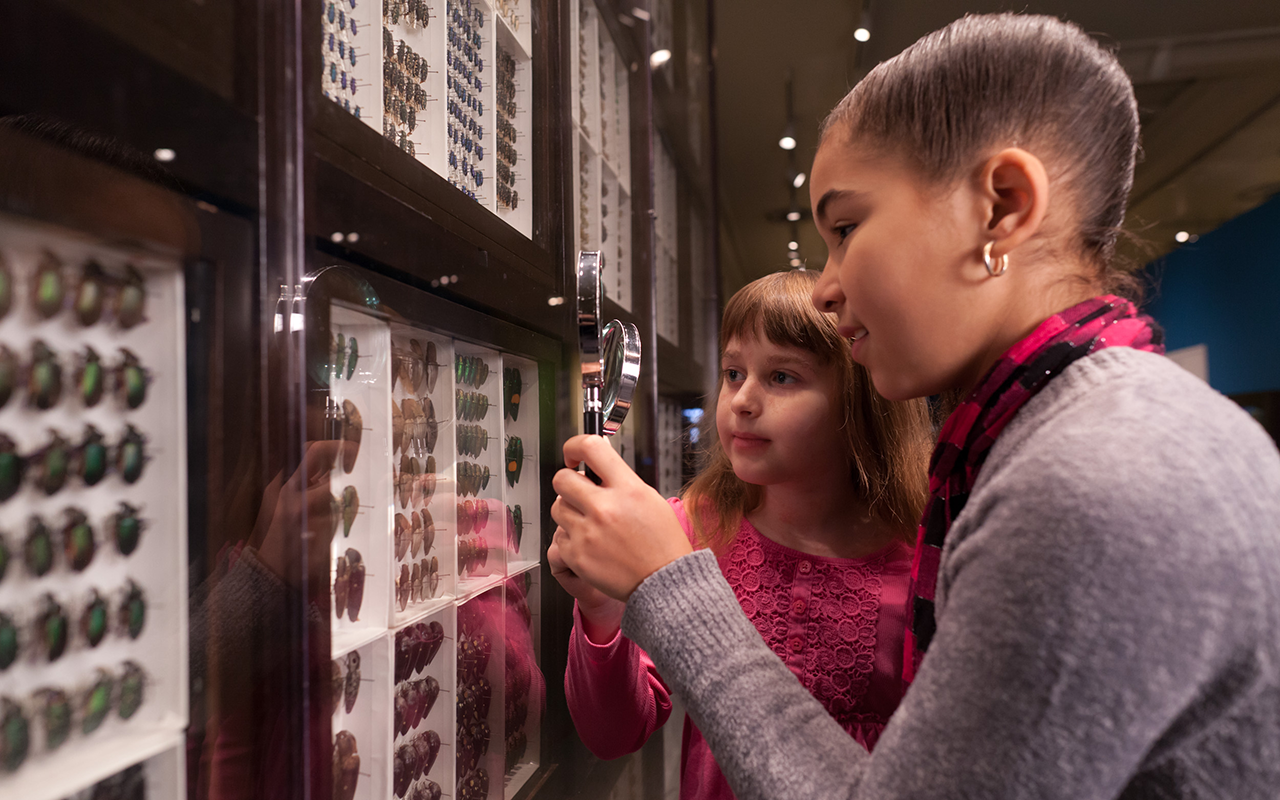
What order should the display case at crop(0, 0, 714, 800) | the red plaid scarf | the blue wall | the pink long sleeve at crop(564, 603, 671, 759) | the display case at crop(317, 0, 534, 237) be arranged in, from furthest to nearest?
the blue wall
the pink long sleeve at crop(564, 603, 671, 759)
the display case at crop(317, 0, 534, 237)
the red plaid scarf
the display case at crop(0, 0, 714, 800)

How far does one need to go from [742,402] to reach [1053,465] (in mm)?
567

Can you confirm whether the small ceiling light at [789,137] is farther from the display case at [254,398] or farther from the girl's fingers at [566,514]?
the girl's fingers at [566,514]

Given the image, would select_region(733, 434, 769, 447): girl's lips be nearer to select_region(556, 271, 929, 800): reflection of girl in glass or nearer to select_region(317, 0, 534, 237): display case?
select_region(556, 271, 929, 800): reflection of girl in glass

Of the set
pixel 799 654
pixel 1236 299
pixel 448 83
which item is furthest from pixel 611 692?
pixel 1236 299

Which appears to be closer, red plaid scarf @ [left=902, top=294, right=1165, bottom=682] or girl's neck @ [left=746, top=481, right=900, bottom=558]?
red plaid scarf @ [left=902, top=294, right=1165, bottom=682]

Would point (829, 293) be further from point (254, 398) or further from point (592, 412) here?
point (254, 398)

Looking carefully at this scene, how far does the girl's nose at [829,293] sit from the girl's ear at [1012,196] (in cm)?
12

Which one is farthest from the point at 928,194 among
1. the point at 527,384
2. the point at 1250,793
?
the point at 527,384

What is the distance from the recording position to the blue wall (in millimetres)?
1821

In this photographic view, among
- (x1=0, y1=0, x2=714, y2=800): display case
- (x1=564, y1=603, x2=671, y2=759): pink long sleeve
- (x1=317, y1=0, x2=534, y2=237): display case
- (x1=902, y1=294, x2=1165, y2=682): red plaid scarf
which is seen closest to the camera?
(x1=0, y1=0, x2=714, y2=800): display case

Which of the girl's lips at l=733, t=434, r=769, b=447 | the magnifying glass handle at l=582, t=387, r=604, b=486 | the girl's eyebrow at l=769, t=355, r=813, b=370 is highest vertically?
the girl's eyebrow at l=769, t=355, r=813, b=370

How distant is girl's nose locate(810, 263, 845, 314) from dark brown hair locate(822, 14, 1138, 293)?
0.11 meters

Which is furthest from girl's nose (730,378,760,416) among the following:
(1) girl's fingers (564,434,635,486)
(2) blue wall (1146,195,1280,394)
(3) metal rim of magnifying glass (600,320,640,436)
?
(2) blue wall (1146,195,1280,394)

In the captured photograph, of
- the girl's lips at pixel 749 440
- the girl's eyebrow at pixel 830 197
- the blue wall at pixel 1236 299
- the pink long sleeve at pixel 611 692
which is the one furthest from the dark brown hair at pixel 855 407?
the blue wall at pixel 1236 299
